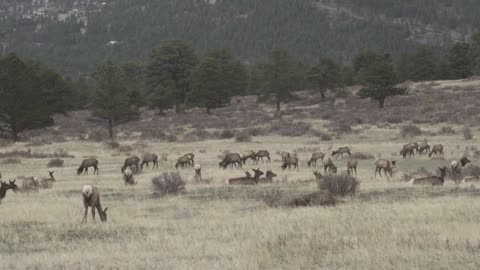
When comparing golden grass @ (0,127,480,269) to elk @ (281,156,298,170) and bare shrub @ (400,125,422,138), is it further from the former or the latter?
bare shrub @ (400,125,422,138)

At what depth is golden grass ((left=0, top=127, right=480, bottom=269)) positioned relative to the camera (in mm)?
10914

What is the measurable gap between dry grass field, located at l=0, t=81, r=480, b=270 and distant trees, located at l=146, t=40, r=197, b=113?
54.0 metres

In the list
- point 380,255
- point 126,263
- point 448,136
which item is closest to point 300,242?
point 380,255

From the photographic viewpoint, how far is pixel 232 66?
91750mm

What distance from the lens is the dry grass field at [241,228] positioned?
1094cm

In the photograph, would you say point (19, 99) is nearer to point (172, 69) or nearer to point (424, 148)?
point (172, 69)

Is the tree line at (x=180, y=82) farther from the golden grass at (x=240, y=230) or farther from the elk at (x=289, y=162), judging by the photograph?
the golden grass at (x=240, y=230)

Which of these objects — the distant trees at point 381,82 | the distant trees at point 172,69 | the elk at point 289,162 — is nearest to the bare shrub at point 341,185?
the elk at point 289,162

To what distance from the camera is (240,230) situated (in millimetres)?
13883

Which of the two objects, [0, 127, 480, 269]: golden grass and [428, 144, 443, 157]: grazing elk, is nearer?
[0, 127, 480, 269]: golden grass

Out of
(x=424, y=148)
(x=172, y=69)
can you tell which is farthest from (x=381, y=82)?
(x=424, y=148)

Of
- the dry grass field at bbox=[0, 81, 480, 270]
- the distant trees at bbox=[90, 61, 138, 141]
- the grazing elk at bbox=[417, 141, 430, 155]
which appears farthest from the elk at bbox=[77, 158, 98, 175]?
the distant trees at bbox=[90, 61, 138, 141]

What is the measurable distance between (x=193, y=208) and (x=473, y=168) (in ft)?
42.8

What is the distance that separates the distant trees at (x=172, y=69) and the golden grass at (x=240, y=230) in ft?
184
